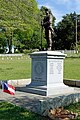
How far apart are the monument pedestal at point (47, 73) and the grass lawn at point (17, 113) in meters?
3.39

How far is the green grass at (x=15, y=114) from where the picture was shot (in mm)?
7559

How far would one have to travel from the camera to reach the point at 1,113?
26.5 feet

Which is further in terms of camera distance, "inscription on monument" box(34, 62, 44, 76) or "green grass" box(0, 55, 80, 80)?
"green grass" box(0, 55, 80, 80)

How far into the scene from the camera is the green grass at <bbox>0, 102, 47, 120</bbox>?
24.8ft

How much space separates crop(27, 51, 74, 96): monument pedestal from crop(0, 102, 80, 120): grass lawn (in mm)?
3387

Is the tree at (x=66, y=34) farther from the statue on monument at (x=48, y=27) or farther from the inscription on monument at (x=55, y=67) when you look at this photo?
the inscription on monument at (x=55, y=67)

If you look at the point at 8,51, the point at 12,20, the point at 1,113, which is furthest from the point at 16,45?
the point at 1,113

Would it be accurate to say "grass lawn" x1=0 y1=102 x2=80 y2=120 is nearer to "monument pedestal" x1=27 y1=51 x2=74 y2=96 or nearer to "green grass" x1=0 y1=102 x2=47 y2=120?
"green grass" x1=0 y1=102 x2=47 y2=120

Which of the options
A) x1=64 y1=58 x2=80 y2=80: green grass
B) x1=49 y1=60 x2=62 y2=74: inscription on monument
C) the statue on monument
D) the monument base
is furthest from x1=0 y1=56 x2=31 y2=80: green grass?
x1=49 y1=60 x2=62 y2=74: inscription on monument

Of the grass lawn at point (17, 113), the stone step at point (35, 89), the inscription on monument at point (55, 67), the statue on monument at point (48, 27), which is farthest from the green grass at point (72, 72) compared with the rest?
the grass lawn at point (17, 113)

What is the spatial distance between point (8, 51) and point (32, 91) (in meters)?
61.4

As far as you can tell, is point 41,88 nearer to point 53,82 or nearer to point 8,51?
point 53,82

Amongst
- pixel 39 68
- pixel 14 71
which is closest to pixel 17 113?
pixel 39 68

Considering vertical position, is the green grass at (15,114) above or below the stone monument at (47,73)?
below
